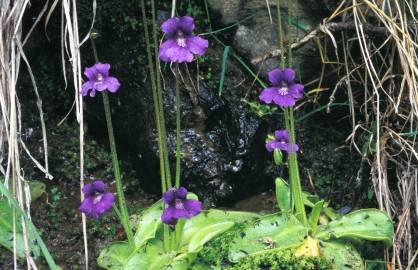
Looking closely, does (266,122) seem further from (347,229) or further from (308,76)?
(347,229)

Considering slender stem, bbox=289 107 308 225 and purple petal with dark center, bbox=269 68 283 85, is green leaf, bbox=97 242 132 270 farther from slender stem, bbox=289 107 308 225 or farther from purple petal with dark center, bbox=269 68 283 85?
purple petal with dark center, bbox=269 68 283 85

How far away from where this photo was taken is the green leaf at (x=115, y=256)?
7.16 feet

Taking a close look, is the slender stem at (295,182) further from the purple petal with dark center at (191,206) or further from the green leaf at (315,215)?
the purple petal with dark center at (191,206)

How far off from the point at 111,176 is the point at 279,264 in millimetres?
939

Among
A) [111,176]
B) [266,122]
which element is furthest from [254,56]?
[111,176]

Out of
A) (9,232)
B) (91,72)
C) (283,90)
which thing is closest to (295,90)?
(283,90)

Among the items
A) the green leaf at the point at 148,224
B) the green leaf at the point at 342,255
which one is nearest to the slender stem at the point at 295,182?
the green leaf at the point at 342,255

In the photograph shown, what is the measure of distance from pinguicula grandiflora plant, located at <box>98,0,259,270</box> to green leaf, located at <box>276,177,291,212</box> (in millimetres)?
116

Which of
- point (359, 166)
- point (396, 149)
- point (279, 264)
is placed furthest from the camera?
point (359, 166)

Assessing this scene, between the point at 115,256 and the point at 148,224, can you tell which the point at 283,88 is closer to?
the point at 148,224

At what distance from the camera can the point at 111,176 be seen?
2777 millimetres

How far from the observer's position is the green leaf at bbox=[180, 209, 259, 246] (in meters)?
2.26

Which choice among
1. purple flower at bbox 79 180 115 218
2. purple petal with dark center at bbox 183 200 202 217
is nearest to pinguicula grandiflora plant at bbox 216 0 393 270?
purple petal with dark center at bbox 183 200 202 217

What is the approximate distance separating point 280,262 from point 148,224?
0.48 metres
